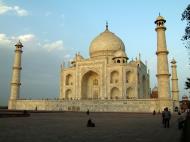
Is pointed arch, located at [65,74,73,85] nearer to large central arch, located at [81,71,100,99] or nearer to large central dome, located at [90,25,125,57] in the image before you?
large central arch, located at [81,71,100,99]

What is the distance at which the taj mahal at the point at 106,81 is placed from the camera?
3080 cm

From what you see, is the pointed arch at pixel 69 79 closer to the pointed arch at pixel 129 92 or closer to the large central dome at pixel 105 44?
the large central dome at pixel 105 44

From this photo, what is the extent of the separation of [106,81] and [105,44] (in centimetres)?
838

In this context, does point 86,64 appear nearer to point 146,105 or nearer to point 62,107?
point 62,107

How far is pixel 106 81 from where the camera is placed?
3866 centimetres

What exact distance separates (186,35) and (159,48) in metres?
20.2

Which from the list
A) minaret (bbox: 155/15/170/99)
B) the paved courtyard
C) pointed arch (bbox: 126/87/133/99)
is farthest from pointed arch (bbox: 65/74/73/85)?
the paved courtyard

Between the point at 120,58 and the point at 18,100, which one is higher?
the point at 120,58

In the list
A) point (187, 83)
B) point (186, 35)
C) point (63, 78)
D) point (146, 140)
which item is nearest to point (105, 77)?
point (63, 78)

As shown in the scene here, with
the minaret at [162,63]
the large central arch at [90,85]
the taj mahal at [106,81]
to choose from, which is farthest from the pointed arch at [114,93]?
the minaret at [162,63]

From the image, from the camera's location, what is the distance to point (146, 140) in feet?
22.3

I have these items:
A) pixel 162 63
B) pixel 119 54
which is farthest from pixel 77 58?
pixel 162 63

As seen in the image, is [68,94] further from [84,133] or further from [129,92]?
[84,133]

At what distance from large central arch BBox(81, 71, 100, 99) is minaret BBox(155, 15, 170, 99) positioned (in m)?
13.0
